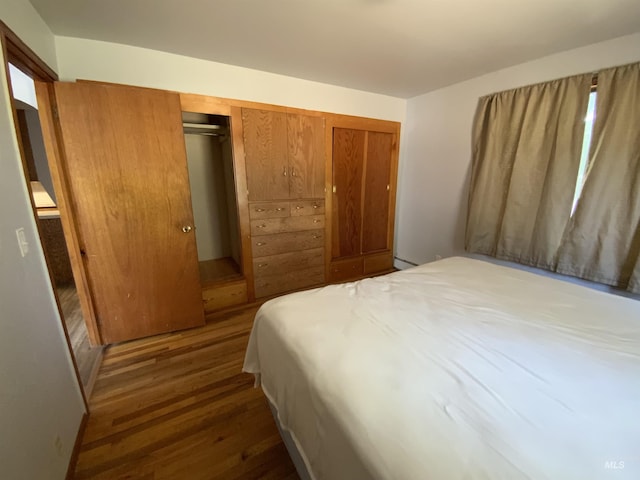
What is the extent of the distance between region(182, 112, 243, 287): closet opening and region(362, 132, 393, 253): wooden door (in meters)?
1.68

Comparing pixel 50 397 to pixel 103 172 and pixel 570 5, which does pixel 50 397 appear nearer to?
pixel 103 172

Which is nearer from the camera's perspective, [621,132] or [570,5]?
[570,5]

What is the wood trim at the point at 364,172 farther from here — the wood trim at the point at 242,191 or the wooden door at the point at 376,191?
the wood trim at the point at 242,191

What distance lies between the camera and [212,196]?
335 centimetres

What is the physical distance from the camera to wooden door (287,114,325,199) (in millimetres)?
2701

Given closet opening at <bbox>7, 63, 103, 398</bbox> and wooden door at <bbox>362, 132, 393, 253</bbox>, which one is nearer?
closet opening at <bbox>7, 63, 103, 398</bbox>

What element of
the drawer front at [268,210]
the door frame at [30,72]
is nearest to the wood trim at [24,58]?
the door frame at [30,72]

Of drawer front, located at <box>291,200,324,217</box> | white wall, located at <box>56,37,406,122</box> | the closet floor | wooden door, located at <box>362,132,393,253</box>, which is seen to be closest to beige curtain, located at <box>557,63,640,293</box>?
wooden door, located at <box>362,132,393,253</box>

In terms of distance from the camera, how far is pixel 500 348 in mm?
983

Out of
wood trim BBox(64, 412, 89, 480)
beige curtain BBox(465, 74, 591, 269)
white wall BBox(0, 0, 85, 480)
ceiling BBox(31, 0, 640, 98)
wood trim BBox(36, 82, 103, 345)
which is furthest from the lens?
beige curtain BBox(465, 74, 591, 269)

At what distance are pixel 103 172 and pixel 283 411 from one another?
2.06 m

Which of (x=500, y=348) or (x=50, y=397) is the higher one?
(x=500, y=348)

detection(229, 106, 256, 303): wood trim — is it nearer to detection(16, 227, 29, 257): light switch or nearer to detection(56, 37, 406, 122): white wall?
detection(56, 37, 406, 122): white wall

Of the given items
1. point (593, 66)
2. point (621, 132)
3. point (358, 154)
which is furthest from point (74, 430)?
point (593, 66)
